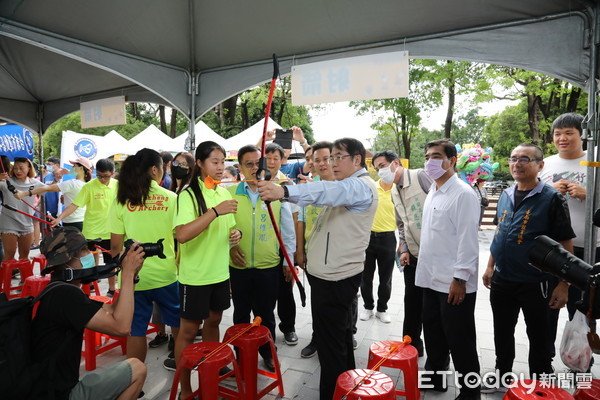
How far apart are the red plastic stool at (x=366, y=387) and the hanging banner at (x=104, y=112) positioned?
4.95 meters

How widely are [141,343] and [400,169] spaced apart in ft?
8.10

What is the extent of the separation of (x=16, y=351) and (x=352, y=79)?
3.28 m

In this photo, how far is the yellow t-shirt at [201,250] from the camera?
7.69ft

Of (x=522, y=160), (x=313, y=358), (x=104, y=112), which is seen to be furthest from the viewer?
(x=104, y=112)

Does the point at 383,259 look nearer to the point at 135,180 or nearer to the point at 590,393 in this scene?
the point at 590,393

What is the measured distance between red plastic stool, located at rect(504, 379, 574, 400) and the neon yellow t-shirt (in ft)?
7.01

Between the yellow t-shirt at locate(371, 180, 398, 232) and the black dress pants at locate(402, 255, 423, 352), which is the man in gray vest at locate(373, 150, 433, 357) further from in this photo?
the yellow t-shirt at locate(371, 180, 398, 232)

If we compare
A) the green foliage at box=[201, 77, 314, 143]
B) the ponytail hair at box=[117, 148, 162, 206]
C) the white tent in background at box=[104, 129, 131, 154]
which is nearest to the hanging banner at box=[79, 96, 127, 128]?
the ponytail hair at box=[117, 148, 162, 206]

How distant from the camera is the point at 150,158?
8.79 ft

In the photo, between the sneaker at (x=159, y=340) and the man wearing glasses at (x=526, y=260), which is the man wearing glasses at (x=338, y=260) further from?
the sneaker at (x=159, y=340)

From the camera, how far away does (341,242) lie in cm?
221

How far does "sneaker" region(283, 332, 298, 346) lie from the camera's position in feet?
11.3

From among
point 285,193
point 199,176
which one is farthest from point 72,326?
point 199,176

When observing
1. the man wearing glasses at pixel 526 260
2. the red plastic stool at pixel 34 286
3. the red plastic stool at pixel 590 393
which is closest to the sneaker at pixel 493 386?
the man wearing glasses at pixel 526 260
